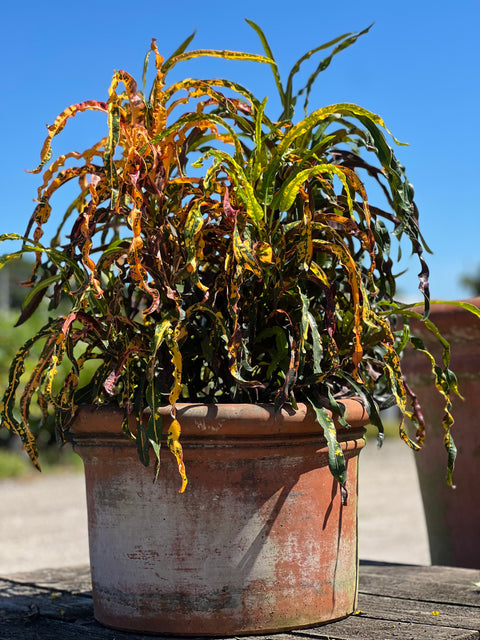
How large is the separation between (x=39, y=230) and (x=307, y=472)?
2.39 ft

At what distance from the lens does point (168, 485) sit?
4.70 ft

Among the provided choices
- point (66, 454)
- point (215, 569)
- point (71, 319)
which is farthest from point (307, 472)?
point (66, 454)

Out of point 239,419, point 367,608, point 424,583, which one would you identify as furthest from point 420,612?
point 239,419

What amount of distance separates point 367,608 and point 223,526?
0.45 m

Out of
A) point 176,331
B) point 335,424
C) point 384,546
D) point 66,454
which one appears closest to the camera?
point 176,331

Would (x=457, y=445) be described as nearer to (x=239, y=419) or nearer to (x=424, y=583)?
(x=424, y=583)

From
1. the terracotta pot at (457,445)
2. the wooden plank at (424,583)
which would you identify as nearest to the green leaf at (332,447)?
the wooden plank at (424,583)

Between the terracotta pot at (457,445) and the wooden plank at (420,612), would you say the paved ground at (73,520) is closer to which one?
the terracotta pot at (457,445)

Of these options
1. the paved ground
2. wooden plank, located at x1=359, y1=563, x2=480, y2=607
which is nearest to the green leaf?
wooden plank, located at x1=359, y1=563, x2=480, y2=607

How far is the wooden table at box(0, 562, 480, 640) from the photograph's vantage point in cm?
144

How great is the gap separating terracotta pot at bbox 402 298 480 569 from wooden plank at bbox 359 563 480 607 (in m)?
0.15

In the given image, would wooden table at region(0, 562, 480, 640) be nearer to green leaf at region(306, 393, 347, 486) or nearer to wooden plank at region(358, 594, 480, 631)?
wooden plank at region(358, 594, 480, 631)

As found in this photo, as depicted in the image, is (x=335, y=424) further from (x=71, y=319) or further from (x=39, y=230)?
(x=39, y=230)

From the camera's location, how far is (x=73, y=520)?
523 centimetres
